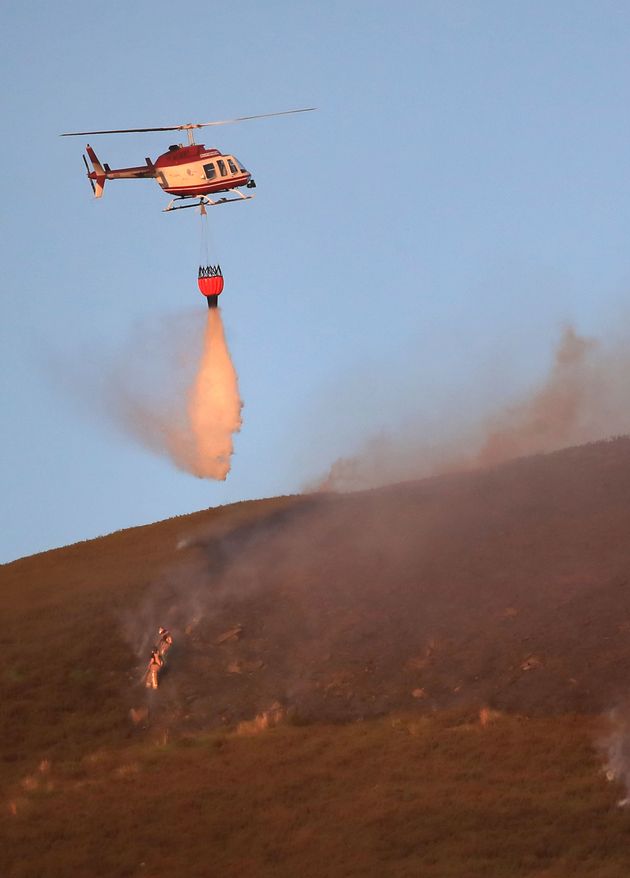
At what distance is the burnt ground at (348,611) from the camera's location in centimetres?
4184

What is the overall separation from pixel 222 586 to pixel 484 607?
1251 centimetres

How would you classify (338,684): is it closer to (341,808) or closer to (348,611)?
(348,611)

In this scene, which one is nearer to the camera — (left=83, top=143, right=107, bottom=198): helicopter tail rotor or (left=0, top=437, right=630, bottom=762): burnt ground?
(left=0, top=437, right=630, bottom=762): burnt ground

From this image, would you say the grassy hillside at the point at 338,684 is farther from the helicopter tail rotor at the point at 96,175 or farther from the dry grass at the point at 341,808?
the helicopter tail rotor at the point at 96,175

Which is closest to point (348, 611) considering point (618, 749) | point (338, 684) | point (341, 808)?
point (338, 684)

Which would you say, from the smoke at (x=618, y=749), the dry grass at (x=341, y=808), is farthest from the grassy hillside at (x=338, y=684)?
the smoke at (x=618, y=749)

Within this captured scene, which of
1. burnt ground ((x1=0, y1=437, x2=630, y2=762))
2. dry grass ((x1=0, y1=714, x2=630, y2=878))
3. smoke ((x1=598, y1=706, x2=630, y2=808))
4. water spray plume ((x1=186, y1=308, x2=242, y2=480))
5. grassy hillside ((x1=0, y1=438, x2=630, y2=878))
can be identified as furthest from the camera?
water spray plume ((x1=186, y1=308, x2=242, y2=480))

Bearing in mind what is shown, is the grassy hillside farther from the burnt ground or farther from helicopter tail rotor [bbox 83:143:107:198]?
helicopter tail rotor [bbox 83:143:107:198]

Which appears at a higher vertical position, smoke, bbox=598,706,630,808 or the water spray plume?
the water spray plume

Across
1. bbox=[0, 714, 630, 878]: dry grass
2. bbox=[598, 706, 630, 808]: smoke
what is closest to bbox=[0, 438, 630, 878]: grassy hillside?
bbox=[0, 714, 630, 878]: dry grass

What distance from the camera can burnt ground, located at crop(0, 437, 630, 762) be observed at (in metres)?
41.8

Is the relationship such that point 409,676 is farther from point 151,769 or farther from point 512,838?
point 512,838

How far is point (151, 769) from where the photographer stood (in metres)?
37.7

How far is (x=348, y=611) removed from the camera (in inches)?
1940
